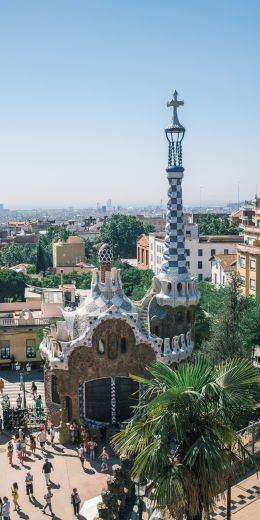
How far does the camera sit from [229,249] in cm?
7306

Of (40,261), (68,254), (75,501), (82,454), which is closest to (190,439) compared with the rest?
(75,501)

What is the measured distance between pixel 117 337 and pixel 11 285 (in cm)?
3868

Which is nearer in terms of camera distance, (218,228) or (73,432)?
(73,432)

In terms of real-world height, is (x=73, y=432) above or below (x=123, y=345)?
below

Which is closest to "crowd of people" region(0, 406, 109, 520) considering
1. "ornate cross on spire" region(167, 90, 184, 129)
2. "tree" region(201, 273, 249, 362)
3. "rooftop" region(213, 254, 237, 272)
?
"tree" region(201, 273, 249, 362)

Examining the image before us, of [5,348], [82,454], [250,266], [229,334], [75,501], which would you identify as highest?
[250,266]

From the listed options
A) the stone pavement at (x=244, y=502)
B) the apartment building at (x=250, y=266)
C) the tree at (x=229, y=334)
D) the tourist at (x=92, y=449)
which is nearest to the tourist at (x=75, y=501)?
the tourist at (x=92, y=449)

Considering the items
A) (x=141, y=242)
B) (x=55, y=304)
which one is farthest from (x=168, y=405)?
(x=141, y=242)

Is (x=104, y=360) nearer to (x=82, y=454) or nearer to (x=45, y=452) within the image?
(x=82, y=454)

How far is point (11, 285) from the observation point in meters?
62.5

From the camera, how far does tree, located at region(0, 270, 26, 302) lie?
2451 inches

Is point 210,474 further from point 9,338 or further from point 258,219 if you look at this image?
point 258,219

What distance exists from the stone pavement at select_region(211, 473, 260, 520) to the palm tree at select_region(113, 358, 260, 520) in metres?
4.95

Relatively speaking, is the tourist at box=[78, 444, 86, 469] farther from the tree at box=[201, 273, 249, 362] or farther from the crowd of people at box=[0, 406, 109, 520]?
the tree at box=[201, 273, 249, 362]
